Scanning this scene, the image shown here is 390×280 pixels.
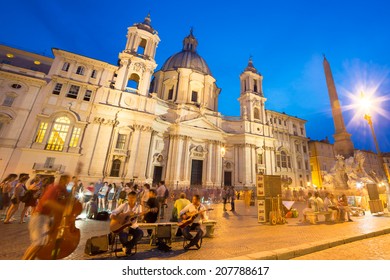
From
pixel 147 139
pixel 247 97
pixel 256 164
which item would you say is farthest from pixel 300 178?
pixel 147 139

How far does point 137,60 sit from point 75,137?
13.5m

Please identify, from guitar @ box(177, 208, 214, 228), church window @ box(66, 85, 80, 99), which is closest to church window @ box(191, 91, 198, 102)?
church window @ box(66, 85, 80, 99)

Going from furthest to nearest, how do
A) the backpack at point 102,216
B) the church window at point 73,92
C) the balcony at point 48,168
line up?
the church window at point 73,92 < the balcony at point 48,168 < the backpack at point 102,216

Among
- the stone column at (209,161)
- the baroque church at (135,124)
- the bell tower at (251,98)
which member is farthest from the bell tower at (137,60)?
the bell tower at (251,98)

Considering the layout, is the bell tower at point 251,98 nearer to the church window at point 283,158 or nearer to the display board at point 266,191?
the church window at point 283,158

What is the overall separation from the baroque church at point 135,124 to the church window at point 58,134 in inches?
3.7

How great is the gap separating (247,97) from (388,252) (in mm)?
30971

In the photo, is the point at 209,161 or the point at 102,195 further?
the point at 209,161

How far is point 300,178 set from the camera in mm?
33125

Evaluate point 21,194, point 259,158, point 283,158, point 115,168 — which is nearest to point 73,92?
point 115,168

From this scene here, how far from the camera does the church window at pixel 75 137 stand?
64.3 ft

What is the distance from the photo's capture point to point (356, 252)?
14.1ft

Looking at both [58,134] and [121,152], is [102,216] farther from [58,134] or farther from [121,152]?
[58,134]
